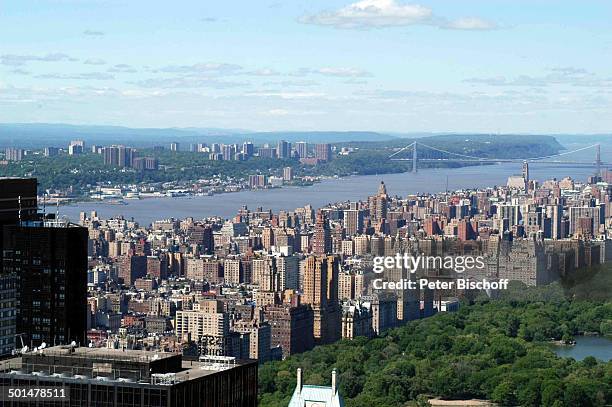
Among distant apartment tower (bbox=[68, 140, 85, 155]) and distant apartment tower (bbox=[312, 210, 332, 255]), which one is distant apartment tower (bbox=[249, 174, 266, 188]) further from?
distant apartment tower (bbox=[312, 210, 332, 255])

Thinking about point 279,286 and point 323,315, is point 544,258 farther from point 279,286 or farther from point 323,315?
point 279,286

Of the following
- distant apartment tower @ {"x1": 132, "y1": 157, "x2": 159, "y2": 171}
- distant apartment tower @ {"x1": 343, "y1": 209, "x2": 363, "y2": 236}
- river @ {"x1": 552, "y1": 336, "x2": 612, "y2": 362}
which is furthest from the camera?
distant apartment tower @ {"x1": 132, "y1": 157, "x2": 159, "y2": 171}

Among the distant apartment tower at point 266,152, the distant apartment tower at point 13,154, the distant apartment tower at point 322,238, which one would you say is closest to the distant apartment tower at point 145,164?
the distant apartment tower at point 266,152

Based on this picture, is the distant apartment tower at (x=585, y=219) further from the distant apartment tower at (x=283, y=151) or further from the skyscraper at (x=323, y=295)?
the distant apartment tower at (x=283, y=151)

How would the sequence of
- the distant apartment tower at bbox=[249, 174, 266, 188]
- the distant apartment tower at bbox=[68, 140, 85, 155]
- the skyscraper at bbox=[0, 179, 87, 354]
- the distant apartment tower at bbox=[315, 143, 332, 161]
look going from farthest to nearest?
1. the distant apartment tower at bbox=[315, 143, 332, 161]
2. the distant apartment tower at bbox=[249, 174, 266, 188]
3. the distant apartment tower at bbox=[68, 140, 85, 155]
4. the skyscraper at bbox=[0, 179, 87, 354]

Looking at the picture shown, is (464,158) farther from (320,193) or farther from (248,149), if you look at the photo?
(320,193)

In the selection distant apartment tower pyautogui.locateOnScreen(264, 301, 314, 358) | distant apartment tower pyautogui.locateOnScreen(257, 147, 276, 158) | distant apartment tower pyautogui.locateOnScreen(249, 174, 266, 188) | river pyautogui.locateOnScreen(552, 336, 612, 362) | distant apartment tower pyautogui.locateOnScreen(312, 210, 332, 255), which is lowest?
river pyautogui.locateOnScreen(552, 336, 612, 362)

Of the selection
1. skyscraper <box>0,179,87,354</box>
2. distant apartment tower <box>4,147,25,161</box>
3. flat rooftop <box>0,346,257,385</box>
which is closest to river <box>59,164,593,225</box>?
distant apartment tower <box>4,147,25,161</box>
